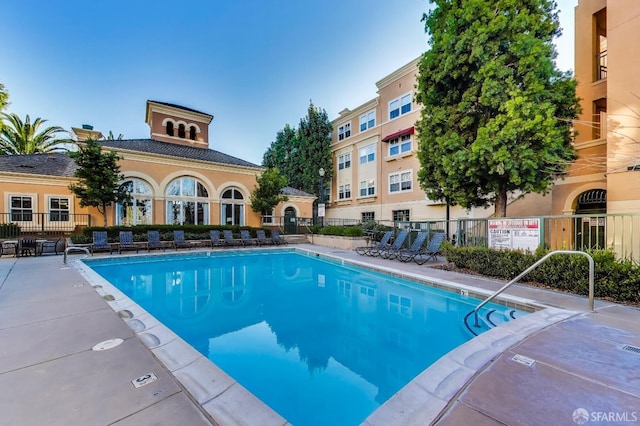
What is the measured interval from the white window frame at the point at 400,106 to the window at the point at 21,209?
25197 mm

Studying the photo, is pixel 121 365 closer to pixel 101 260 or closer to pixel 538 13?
pixel 101 260

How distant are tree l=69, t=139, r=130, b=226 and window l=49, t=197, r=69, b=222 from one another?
3676 mm

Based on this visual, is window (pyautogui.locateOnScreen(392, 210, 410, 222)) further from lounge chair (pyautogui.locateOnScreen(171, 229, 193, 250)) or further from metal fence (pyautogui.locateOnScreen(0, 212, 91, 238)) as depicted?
metal fence (pyautogui.locateOnScreen(0, 212, 91, 238))

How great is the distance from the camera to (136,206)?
17656 millimetres

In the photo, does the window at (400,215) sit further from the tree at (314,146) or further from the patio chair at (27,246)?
the patio chair at (27,246)

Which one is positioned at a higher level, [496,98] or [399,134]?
[399,134]

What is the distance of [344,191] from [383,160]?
5990 mm

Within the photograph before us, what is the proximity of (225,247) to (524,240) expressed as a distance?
48.5ft

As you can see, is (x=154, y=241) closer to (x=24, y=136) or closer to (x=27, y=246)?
(x=27, y=246)

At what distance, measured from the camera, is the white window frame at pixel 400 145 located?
855 inches

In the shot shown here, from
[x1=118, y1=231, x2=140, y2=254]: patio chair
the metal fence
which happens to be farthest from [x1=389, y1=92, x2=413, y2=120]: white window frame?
the metal fence

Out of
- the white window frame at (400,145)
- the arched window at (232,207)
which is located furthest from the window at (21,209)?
the white window frame at (400,145)

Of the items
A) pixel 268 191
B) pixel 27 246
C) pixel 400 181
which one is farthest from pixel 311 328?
pixel 400 181

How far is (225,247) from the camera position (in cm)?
1694
